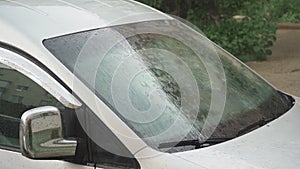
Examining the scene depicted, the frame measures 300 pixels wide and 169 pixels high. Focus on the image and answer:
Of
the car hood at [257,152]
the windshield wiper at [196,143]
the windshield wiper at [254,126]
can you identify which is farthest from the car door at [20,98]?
the windshield wiper at [254,126]

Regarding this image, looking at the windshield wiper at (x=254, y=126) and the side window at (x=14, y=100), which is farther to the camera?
the windshield wiper at (x=254, y=126)

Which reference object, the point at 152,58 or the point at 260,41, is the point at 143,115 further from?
the point at 260,41

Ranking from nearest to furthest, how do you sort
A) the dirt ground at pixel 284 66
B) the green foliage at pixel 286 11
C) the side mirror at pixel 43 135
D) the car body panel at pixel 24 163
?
1. the side mirror at pixel 43 135
2. the car body panel at pixel 24 163
3. the dirt ground at pixel 284 66
4. the green foliage at pixel 286 11

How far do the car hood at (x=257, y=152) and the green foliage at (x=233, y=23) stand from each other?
20.9 ft

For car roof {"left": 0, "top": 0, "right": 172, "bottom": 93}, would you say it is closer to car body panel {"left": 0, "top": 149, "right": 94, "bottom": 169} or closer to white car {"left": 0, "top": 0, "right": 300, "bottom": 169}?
white car {"left": 0, "top": 0, "right": 300, "bottom": 169}

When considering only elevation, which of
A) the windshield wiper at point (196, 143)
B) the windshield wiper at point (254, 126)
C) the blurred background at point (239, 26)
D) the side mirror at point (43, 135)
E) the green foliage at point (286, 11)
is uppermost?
the side mirror at point (43, 135)

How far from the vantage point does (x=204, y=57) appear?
332 centimetres

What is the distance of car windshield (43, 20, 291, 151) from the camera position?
2572mm

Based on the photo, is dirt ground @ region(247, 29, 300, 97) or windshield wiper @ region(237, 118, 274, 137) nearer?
windshield wiper @ region(237, 118, 274, 137)

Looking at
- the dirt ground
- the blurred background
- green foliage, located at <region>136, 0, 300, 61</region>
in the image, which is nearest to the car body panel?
the dirt ground

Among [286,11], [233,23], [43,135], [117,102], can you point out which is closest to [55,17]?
[117,102]

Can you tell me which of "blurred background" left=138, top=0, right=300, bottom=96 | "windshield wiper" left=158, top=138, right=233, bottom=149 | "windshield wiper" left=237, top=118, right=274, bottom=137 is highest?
"windshield wiper" left=158, top=138, right=233, bottom=149

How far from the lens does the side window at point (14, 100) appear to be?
2.63m

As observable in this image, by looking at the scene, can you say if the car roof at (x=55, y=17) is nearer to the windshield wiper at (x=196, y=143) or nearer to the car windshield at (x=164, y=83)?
the car windshield at (x=164, y=83)
